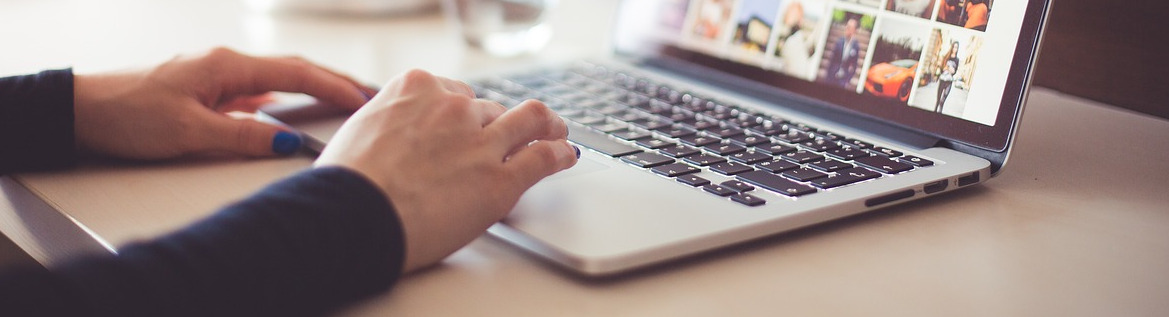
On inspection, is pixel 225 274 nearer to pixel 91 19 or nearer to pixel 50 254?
pixel 50 254

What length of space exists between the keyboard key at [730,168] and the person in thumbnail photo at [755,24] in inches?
9.0

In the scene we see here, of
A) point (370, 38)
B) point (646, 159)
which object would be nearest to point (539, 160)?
point (646, 159)

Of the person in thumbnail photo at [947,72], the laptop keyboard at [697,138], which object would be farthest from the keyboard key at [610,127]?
the person in thumbnail photo at [947,72]

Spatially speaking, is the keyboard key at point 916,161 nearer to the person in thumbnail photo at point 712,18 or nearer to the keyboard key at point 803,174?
the keyboard key at point 803,174

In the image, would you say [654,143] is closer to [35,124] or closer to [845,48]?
[845,48]

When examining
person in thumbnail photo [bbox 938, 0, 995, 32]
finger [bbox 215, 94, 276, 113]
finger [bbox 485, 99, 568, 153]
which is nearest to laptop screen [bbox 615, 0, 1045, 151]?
person in thumbnail photo [bbox 938, 0, 995, 32]

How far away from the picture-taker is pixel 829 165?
63cm

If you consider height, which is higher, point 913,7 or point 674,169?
point 913,7

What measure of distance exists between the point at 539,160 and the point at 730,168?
→ 0.43 feet

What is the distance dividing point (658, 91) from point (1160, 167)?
1.30 feet

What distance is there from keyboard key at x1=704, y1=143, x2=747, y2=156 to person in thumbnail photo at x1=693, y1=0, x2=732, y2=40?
0.21 m

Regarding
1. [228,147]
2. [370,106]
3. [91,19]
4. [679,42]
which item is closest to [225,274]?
[370,106]

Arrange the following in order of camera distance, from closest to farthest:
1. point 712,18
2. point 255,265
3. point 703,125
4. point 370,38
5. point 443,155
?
1. point 255,265
2. point 443,155
3. point 703,125
4. point 712,18
5. point 370,38

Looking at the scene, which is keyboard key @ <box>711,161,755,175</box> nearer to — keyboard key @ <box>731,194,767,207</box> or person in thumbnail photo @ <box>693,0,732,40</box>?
keyboard key @ <box>731,194,767,207</box>
